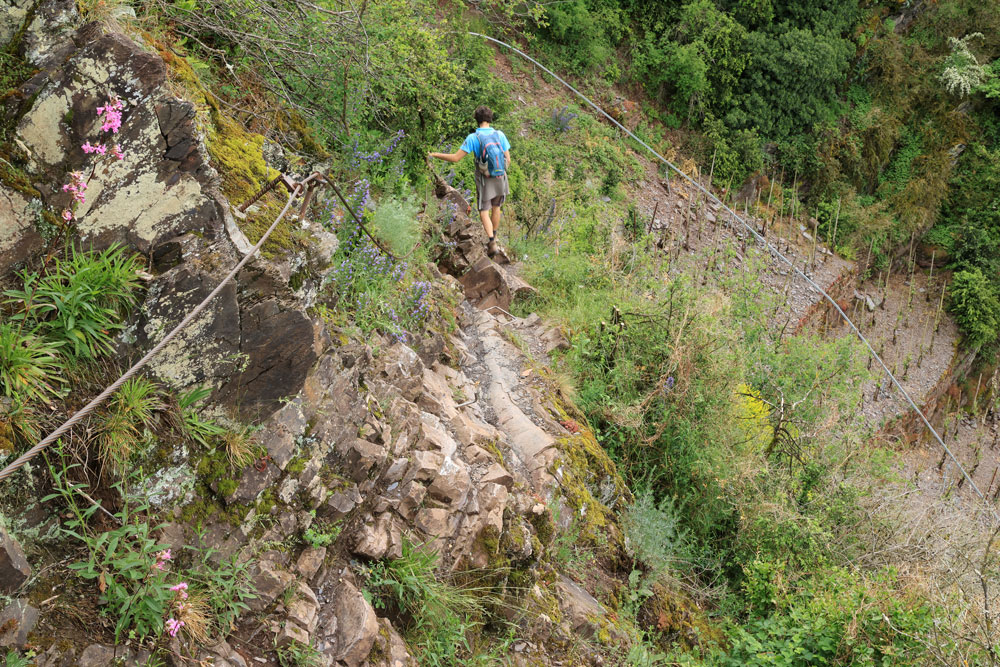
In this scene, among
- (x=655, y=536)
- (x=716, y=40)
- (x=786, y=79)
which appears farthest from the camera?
(x=786, y=79)

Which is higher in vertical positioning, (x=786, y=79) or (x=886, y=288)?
(x=786, y=79)

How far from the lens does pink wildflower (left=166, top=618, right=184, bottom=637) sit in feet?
7.22

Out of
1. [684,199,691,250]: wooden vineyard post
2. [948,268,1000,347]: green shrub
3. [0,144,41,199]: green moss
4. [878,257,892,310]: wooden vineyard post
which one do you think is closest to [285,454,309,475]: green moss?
[0,144,41,199]: green moss

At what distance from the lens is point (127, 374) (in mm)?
2125

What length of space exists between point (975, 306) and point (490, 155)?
12.8 m

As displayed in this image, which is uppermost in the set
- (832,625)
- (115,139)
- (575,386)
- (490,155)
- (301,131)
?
(115,139)

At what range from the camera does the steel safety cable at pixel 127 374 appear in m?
1.94

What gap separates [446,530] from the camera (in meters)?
3.36

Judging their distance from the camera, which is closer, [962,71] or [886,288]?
[886,288]

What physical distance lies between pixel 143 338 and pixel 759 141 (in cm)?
1490

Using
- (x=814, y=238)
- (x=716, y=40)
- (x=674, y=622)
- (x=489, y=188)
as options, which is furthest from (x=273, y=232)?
(x=716, y=40)

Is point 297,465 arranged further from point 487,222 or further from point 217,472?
point 487,222

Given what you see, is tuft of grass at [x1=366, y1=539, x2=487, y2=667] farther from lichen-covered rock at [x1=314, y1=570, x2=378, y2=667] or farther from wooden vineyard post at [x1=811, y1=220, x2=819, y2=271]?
wooden vineyard post at [x1=811, y1=220, x2=819, y2=271]

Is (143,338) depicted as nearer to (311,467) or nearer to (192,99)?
(311,467)
